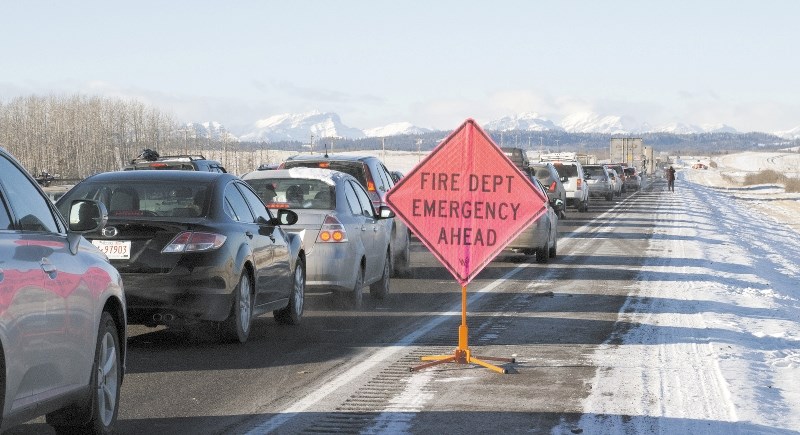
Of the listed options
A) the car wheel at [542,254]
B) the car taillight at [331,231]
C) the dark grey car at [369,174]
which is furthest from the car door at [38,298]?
the car wheel at [542,254]

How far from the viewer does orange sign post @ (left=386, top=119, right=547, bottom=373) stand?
10109 mm

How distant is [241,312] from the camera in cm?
1085

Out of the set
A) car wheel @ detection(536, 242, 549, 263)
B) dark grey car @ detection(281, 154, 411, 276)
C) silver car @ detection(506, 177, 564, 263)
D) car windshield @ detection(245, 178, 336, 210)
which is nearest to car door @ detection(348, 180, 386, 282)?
car windshield @ detection(245, 178, 336, 210)

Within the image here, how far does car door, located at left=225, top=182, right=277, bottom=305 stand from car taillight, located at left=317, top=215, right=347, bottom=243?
1692 mm

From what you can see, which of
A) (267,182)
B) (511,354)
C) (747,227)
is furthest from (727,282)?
(747,227)

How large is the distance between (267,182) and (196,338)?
349 centimetres

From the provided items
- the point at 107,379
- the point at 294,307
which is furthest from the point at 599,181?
the point at 107,379

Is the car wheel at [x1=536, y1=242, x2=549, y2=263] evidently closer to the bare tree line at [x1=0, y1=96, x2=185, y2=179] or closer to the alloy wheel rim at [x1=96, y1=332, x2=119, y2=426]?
the alloy wheel rim at [x1=96, y1=332, x2=119, y2=426]

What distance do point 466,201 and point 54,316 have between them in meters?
4.94

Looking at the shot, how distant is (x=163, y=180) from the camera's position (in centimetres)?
1100

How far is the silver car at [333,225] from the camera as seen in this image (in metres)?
13.4

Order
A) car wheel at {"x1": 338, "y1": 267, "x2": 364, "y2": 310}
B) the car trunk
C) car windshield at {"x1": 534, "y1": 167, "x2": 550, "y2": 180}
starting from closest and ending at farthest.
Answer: the car trunk < car wheel at {"x1": 338, "y1": 267, "x2": 364, "y2": 310} < car windshield at {"x1": 534, "y1": 167, "x2": 550, "y2": 180}

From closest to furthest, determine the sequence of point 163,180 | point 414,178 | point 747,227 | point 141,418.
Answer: point 141,418 → point 414,178 → point 163,180 → point 747,227

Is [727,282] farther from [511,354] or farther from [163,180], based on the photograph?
[163,180]
